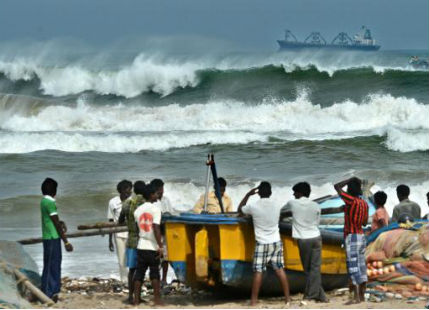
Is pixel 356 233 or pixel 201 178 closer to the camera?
pixel 356 233

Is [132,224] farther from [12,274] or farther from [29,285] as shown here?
[12,274]

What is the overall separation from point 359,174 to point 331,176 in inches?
32.0

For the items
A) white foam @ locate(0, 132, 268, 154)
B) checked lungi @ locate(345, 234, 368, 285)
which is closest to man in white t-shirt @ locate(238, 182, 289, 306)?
checked lungi @ locate(345, 234, 368, 285)

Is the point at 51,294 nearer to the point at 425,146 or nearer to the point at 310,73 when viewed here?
the point at 425,146

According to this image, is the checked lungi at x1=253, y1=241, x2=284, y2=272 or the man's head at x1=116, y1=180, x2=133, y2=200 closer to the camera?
the checked lungi at x1=253, y1=241, x2=284, y2=272

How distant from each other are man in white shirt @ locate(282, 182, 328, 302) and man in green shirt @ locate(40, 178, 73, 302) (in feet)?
7.38

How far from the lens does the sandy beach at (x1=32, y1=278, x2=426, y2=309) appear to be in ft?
28.6

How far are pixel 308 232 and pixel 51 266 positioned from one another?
2.60 meters

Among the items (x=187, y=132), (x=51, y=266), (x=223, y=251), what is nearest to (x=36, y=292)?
(x=51, y=266)

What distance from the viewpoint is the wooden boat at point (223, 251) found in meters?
8.84

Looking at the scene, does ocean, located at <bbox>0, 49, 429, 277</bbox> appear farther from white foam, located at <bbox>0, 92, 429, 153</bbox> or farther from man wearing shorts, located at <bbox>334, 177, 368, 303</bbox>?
man wearing shorts, located at <bbox>334, 177, 368, 303</bbox>

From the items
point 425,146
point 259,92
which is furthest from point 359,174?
point 259,92

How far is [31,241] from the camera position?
393 inches

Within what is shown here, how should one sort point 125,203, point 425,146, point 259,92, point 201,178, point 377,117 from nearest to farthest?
1. point 125,203
2. point 201,178
3. point 425,146
4. point 377,117
5. point 259,92
